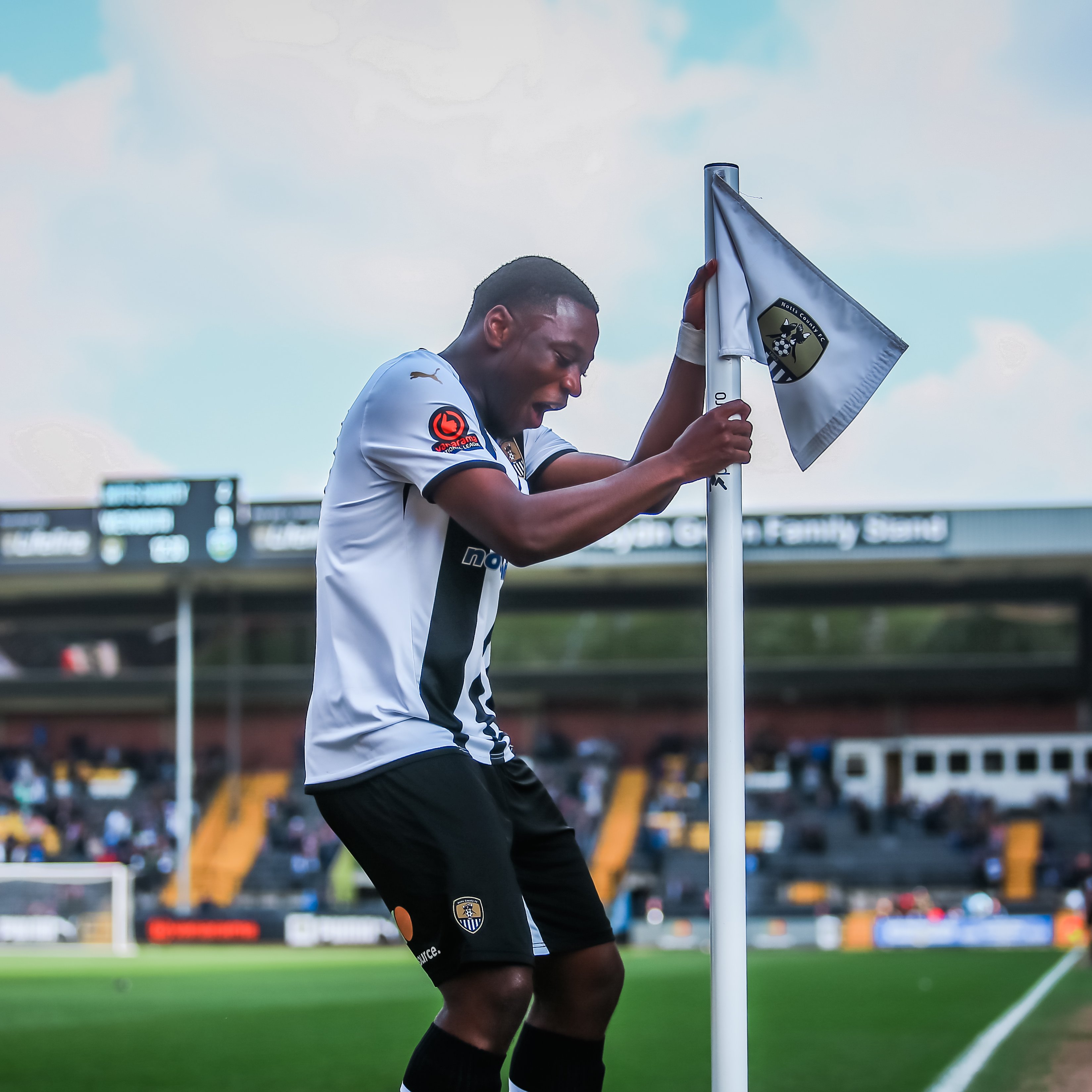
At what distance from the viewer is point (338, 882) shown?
27234mm

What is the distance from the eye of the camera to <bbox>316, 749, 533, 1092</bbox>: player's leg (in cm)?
284

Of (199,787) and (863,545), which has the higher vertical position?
(863,545)

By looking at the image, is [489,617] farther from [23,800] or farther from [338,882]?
[23,800]

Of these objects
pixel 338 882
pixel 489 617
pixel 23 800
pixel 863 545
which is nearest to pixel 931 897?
pixel 863 545

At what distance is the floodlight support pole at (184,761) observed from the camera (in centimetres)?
2566

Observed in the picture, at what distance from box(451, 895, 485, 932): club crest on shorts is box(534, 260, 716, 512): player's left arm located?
1.02 metres

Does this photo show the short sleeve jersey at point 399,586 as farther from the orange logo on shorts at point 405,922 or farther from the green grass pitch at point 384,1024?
the green grass pitch at point 384,1024

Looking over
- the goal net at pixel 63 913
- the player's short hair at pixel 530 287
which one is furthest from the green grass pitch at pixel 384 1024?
the goal net at pixel 63 913

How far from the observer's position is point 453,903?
2.85 meters

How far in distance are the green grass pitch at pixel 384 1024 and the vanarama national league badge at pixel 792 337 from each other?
173 inches

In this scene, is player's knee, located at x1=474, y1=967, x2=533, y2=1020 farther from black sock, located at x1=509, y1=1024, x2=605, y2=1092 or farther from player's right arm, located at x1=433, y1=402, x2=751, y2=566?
player's right arm, located at x1=433, y1=402, x2=751, y2=566

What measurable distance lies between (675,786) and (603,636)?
4.45 meters

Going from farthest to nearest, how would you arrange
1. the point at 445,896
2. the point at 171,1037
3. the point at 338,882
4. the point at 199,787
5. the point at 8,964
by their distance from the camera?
1. the point at 199,787
2. the point at 338,882
3. the point at 8,964
4. the point at 171,1037
5. the point at 445,896

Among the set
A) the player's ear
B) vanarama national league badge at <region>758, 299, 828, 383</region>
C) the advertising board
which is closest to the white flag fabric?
vanarama national league badge at <region>758, 299, 828, 383</region>
